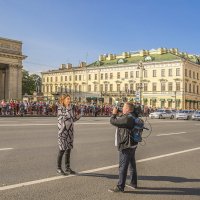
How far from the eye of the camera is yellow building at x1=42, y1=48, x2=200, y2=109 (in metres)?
91.9

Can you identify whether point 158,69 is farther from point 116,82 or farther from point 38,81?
point 38,81

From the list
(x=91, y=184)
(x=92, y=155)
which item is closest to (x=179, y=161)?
(x=92, y=155)

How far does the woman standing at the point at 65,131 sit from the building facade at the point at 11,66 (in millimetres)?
65905

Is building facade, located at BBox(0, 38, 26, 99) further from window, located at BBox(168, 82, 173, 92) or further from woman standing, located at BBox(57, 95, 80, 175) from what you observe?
woman standing, located at BBox(57, 95, 80, 175)

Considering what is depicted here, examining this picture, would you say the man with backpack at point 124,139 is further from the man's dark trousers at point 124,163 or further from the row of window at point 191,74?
the row of window at point 191,74

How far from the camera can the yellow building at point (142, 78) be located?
301 feet

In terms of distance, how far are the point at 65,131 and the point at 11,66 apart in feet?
222

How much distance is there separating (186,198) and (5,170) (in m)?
4.07

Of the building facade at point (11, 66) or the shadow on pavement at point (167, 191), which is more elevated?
→ the building facade at point (11, 66)

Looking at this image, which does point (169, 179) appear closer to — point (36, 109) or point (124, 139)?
point (124, 139)

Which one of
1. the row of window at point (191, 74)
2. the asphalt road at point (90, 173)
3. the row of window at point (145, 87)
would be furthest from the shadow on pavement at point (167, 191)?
the row of window at point (191, 74)

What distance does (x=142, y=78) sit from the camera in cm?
9738

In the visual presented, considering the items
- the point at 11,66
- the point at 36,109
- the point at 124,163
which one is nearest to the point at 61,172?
the point at 124,163

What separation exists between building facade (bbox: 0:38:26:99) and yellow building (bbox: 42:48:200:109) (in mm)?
11448
